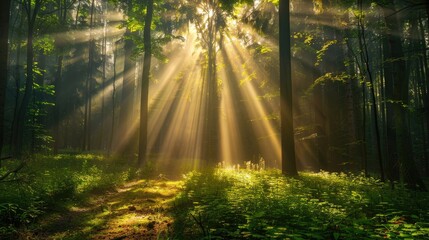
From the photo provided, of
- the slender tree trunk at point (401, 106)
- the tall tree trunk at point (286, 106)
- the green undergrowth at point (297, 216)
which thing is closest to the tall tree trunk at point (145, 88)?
the tall tree trunk at point (286, 106)

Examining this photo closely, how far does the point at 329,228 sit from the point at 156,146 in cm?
3227

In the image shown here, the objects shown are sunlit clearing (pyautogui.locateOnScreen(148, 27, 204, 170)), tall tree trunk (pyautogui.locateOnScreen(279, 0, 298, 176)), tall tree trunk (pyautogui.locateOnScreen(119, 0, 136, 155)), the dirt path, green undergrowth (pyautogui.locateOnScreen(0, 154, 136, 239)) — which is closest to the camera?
the dirt path

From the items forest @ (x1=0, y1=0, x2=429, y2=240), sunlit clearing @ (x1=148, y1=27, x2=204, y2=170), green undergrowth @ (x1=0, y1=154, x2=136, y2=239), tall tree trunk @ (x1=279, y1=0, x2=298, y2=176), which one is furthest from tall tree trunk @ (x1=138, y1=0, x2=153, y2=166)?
sunlit clearing @ (x1=148, y1=27, x2=204, y2=170)

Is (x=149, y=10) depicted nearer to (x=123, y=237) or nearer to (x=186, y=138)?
(x=123, y=237)

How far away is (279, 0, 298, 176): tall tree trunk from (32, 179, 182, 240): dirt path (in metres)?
4.29

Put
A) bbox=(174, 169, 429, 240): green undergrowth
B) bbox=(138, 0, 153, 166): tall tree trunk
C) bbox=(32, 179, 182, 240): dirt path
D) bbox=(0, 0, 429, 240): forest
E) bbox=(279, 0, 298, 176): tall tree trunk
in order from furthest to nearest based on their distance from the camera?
bbox=(138, 0, 153, 166): tall tree trunk, bbox=(279, 0, 298, 176): tall tree trunk, bbox=(32, 179, 182, 240): dirt path, bbox=(0, 0, 429, 240): forest, bbox=(174, 169, 429, 240): green undergrowth

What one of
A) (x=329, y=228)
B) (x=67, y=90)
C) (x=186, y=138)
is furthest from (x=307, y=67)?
(x=67, y=90)

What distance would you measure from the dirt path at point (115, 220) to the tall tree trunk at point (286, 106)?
4285 mm

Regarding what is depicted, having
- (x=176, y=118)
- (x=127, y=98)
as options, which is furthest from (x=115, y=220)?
(x=176, y=118)

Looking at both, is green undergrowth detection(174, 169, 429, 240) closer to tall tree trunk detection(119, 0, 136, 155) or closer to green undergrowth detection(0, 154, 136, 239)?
green undergrowth detection(0, 154, 136, 239)

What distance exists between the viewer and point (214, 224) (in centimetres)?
478

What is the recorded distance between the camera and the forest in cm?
512

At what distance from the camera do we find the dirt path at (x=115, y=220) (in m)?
5.25

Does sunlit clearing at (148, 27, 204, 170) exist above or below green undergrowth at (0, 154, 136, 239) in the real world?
above
